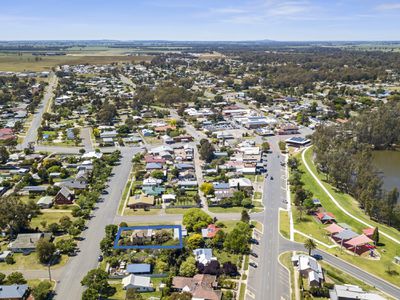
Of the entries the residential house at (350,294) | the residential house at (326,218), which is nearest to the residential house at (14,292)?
the residential house at (350,294)

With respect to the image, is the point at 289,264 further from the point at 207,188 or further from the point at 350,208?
the point at 207,188

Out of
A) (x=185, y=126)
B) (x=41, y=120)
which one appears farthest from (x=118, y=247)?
(x=41, y=120)

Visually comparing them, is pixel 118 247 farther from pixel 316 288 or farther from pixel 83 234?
pixel 316 288

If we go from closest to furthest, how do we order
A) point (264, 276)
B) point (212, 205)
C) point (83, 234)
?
point (264, 276) → point (83, 234) → point (212, 205)

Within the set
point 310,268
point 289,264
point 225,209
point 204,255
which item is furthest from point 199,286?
point 225,209

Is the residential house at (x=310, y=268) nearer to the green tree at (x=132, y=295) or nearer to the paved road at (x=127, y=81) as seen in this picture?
the green tree at (x=132, y=295)

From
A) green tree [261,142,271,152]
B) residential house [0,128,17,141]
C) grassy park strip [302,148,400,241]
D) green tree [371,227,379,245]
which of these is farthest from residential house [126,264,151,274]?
residential house [0,128,17,141]

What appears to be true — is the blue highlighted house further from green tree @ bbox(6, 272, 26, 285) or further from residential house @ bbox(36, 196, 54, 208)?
residential house @ bbox(36, 196, 54, 208)
